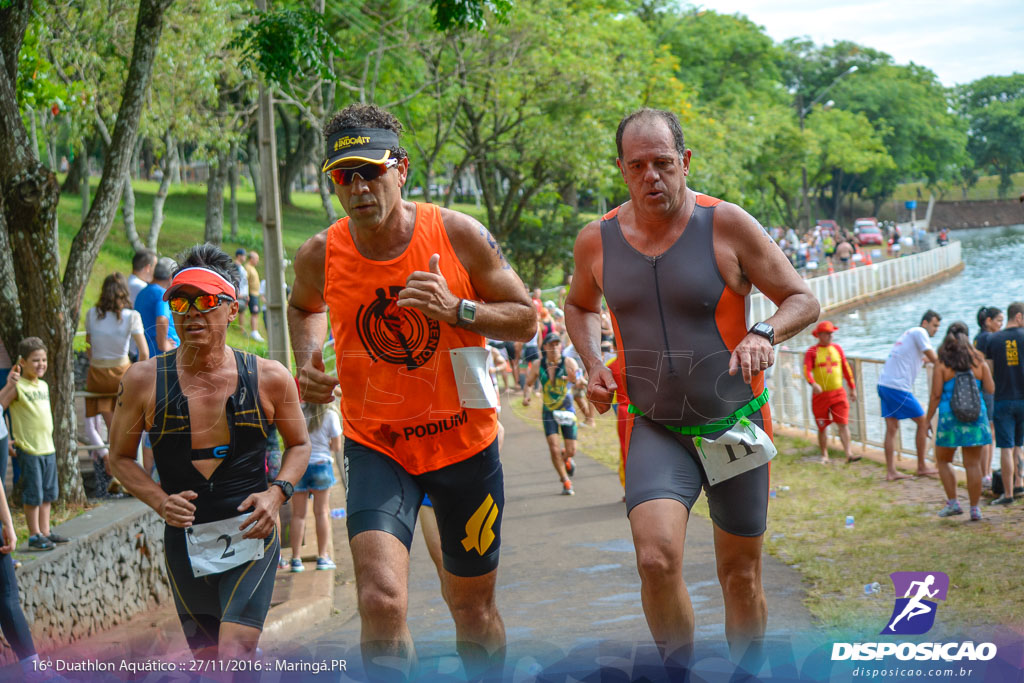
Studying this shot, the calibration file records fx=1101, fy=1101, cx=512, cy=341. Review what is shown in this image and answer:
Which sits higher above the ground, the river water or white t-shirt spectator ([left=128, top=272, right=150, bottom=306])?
white t-shirt spectator ([left=128, top=272, right=150, bottom=306])

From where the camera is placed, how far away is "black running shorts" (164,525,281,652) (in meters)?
4.34

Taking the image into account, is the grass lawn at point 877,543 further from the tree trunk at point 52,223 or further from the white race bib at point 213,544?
the tree trunk at point 52,223

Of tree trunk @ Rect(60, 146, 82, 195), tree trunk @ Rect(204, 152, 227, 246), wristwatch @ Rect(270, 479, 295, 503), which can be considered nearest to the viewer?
wristwatch @ Rect(270, 479, 295, 503)


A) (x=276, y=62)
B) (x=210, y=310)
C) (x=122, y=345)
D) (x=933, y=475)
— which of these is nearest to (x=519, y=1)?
(x=276, y=62)

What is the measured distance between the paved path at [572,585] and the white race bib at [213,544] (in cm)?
90

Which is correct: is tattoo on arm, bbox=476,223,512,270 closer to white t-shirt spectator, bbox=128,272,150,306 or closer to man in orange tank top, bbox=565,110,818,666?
man in orange tank top, bbox=565,110,818,666

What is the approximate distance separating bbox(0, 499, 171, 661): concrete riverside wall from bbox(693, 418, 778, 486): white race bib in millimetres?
3815

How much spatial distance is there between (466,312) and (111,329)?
17.7ft

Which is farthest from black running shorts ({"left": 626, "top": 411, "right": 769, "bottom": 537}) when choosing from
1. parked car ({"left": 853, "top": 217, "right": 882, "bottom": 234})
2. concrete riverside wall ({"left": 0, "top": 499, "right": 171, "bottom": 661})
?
parked car ({"left": 853, "top": 217, "right": 882, "bottom": 234})

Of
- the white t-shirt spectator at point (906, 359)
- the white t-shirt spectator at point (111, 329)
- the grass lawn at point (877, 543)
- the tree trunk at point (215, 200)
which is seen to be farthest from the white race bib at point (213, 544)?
the tree trunk at point (215, 200)

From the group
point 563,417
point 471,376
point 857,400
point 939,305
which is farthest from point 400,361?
point 939,305

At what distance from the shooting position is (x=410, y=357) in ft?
13.4

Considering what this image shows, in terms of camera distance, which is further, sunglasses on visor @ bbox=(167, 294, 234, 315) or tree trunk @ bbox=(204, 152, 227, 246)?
tree trunk @ bbox=(204, 152, 227, 246)

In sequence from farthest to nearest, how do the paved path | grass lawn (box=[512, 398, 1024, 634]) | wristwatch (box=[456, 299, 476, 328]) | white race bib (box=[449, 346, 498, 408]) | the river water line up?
the river water → grass lawn (box=[512, 398, 1024, 634]) → the paved path → white race bib (box=[449, 346, 498, 408]) → wristwatch (box=[456, 299, 476, 328])
